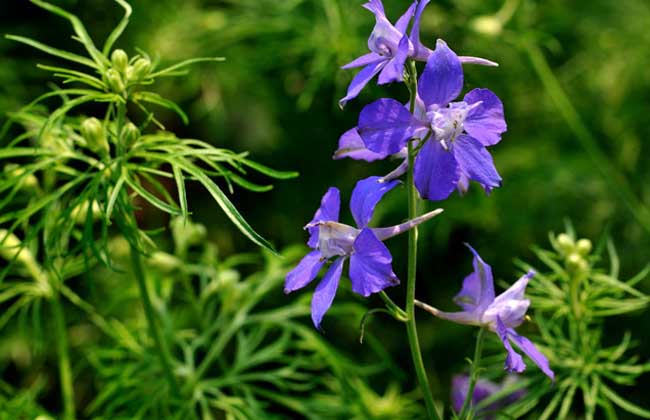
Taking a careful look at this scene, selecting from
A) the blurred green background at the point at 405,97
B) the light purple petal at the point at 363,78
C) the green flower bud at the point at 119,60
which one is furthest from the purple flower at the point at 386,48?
the blurred green background at the point at 405,97

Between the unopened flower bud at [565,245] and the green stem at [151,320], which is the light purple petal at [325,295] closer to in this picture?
the green stem at [151,320]

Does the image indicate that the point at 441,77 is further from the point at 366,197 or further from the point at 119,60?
the point at 119,60

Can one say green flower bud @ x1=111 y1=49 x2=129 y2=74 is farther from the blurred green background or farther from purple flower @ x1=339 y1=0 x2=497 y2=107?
the blurred green background

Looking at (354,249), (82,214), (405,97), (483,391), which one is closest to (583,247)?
(483,391)

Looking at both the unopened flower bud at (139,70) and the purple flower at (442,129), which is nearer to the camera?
the purple flower at (442,129)

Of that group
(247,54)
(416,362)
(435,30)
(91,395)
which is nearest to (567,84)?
(435,30)

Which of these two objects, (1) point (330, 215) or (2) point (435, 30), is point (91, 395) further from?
(1) point (330, 215)
